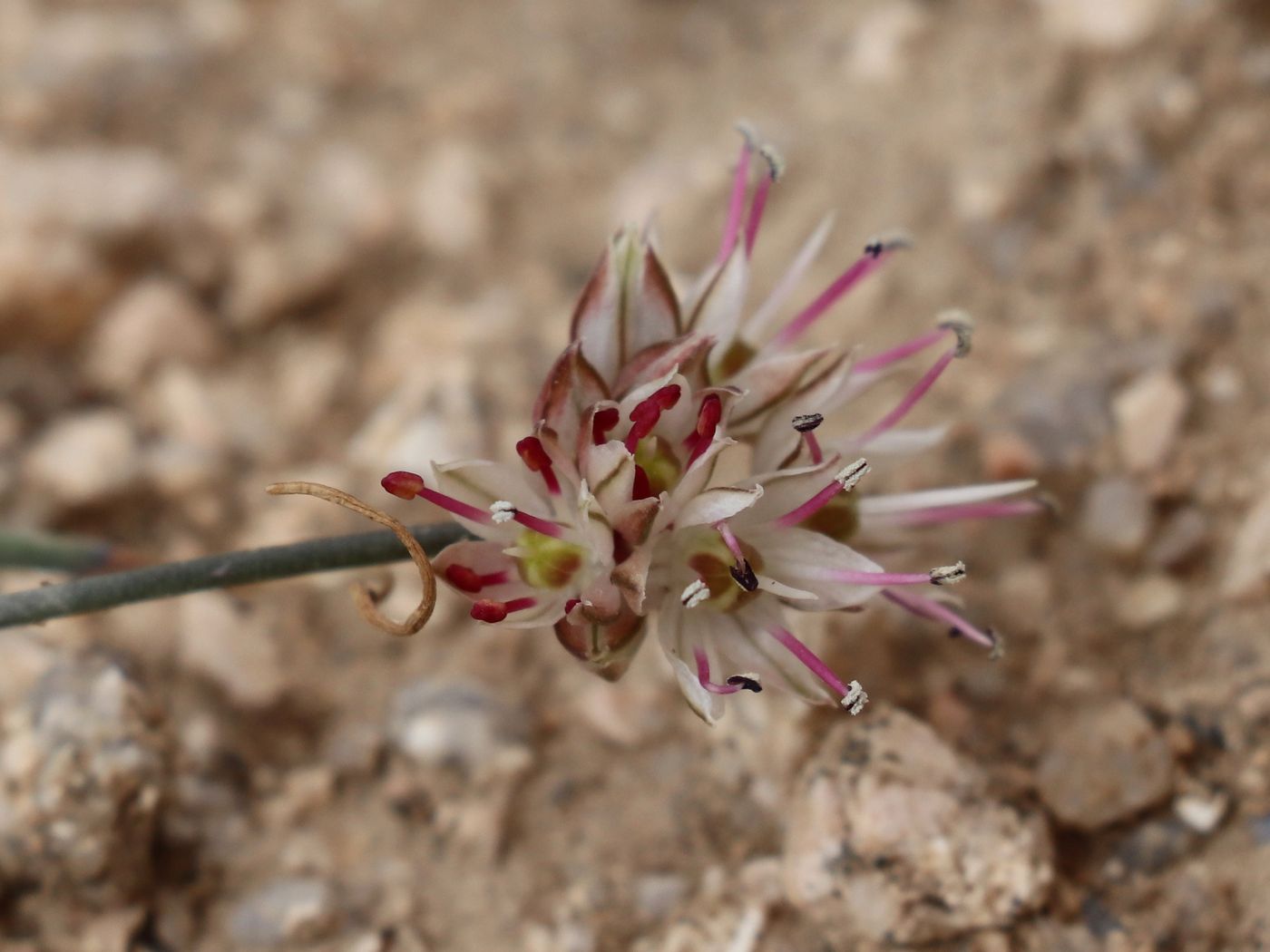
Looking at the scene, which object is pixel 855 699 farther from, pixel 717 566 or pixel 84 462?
pixel 84 462

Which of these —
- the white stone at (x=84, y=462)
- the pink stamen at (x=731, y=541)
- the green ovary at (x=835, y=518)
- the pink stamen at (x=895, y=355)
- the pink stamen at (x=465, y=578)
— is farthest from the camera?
the white stone at (x=84, y=462)

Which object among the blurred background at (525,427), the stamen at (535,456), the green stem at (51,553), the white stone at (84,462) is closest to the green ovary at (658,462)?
the stamen at (535,456)

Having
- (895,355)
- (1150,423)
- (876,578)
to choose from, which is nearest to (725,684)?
(876,578)

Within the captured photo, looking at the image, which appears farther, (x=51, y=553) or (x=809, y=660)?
(x=51, y=553)

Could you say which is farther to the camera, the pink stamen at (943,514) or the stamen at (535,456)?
the pink stamen at (943,514)

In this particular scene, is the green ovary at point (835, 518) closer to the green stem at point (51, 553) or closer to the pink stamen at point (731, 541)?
the pink stamen at point (731, 541)

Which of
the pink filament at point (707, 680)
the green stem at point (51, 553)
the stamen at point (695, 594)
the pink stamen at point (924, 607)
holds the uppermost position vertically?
the stamen at point (695, 594)

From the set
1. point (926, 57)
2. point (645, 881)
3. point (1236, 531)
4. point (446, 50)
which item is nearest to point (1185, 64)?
point (926, 57)
